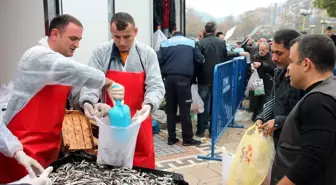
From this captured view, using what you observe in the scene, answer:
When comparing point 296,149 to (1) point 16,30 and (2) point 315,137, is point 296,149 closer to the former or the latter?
(2) point 315,137

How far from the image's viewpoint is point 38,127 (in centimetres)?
195

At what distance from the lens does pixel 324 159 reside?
5.11 ft

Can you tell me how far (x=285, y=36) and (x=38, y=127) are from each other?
6.23 ft

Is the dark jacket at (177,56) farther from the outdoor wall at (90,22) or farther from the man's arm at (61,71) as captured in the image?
the man's arm at (61,71)

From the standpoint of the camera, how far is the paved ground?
13.1ft

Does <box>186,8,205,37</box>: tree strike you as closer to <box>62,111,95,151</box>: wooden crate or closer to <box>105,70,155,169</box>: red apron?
<box>62,111,95,151</box>: wooden crate

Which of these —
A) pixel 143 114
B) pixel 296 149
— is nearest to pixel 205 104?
pixel 143 114

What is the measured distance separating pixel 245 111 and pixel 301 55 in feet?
19.6

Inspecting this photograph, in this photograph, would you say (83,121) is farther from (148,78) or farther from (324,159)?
(324,159)

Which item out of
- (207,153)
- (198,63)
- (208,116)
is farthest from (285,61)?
(208,116)

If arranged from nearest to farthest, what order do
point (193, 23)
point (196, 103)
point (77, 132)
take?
point (77, 132) < point (196, 103) < point (193, 23)

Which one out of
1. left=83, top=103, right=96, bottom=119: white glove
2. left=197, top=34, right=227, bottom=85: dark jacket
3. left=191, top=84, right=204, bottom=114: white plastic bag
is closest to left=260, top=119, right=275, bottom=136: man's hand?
left=83, top=103, right=96, bottom=119: white glove

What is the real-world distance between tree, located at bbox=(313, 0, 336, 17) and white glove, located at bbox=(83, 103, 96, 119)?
55.3ft

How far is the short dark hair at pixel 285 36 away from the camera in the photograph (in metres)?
2.41
